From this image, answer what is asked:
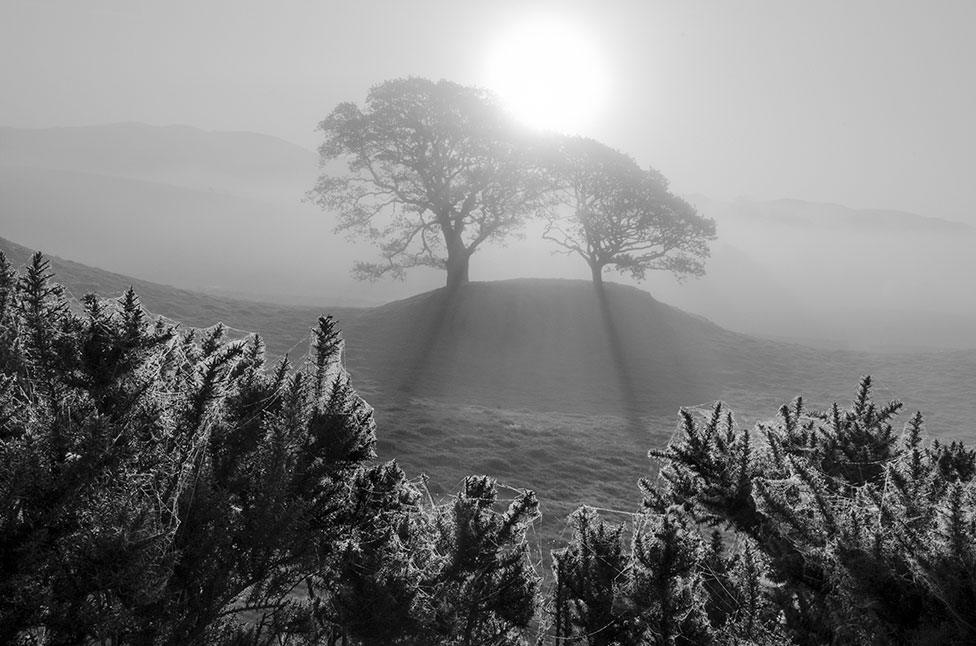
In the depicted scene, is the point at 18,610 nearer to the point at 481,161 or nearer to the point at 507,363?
the point at 507,363

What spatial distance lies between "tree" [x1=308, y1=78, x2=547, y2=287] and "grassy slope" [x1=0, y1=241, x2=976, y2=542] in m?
4.26

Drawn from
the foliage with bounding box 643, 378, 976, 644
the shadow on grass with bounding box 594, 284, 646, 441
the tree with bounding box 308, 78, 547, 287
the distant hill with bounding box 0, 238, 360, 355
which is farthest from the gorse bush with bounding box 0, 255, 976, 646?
the tree with bounding box 308, 78, 547, 287

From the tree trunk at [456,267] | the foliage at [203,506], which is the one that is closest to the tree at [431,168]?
the tree trunk at [456,267]

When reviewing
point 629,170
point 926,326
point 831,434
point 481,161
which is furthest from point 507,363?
point 926,326

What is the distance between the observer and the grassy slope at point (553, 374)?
18.5 meters

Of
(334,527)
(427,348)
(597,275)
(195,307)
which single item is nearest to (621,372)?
(427,348)

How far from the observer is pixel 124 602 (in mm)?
3020

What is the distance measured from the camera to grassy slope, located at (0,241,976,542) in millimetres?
18484

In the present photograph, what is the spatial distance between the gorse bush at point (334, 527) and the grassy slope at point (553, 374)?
855cm

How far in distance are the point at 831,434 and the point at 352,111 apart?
38.8 metres

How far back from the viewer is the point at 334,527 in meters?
4.38

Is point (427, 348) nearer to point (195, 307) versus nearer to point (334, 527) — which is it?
point (195, 307)

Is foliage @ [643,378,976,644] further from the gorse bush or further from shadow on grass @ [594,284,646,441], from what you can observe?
shadow on grass @ [594,284,646,441]

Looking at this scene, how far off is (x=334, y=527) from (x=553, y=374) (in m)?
28.8
